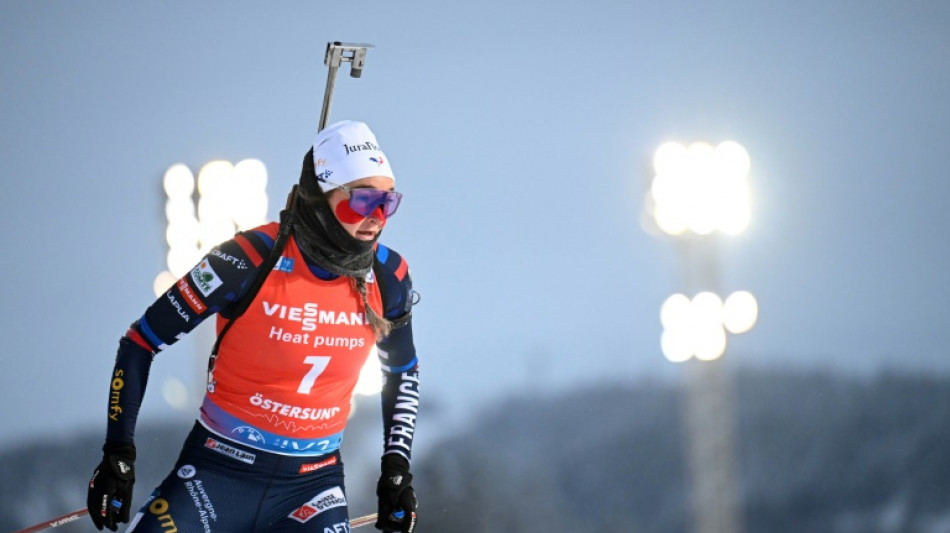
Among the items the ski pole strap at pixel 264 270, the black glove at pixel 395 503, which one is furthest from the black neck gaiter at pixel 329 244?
the black glove at pixel 395 503

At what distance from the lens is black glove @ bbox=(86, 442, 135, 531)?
139 inches

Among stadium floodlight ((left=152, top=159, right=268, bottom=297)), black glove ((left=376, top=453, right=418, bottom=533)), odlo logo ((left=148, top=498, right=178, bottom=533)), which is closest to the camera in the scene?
odlo logo ((left=148, top=498, right=178, bottom=533))

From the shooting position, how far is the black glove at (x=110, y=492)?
11.6ft

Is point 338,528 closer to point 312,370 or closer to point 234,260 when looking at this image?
point 312,370

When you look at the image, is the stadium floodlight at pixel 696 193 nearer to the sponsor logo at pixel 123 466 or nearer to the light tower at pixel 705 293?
the light tower at pixel 705 293

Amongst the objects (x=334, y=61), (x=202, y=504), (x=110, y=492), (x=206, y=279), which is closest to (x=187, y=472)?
(x=202, y=504)

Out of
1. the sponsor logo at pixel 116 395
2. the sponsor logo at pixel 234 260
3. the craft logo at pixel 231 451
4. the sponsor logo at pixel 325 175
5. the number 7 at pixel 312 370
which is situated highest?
the sponsor logo at pixel 325 175

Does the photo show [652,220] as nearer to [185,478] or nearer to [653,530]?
[653,530]

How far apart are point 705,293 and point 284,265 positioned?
26.1 ft

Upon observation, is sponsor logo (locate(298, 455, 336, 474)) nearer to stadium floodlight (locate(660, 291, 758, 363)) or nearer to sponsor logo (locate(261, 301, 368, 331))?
sponsor logo (locate(261, 301, 368, 331))

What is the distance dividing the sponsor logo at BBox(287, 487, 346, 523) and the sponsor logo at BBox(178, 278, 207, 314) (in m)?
0.69

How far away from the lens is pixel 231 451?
3770 mm

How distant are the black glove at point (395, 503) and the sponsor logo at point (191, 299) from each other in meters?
0.87

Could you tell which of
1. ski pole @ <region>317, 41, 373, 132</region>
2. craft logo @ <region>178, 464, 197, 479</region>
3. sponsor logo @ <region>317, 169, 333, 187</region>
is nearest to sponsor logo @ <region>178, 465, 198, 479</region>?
craft logo @ <region>178, 464, 197, 479</region>
